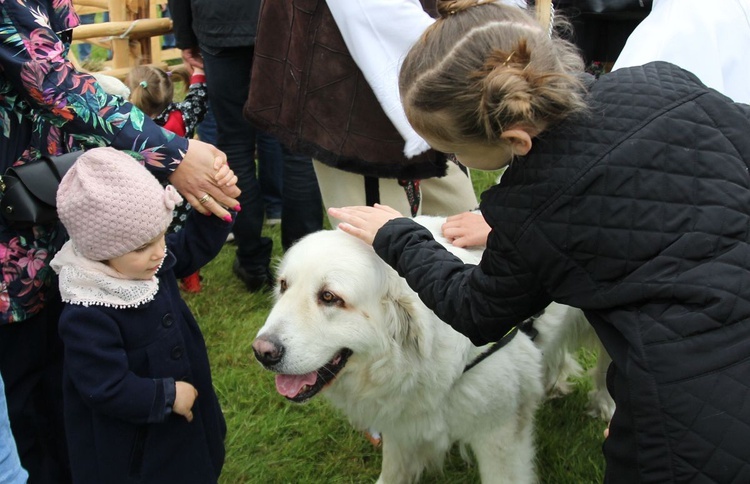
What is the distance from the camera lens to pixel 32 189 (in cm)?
192

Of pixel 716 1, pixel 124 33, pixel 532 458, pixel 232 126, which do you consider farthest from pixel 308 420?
pixel 124 33

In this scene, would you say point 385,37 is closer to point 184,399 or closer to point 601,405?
point 184,399

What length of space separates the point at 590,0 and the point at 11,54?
7.45 ft

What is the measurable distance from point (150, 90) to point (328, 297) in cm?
284

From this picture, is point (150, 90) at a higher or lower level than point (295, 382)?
lower

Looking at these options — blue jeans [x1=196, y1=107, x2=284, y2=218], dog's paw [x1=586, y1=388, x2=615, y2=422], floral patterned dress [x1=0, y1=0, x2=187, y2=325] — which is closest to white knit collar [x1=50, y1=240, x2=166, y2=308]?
floral patterned dress [x1=0, y1=0, x2=187, y2=325]

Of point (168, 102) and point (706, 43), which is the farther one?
point (168, 102)

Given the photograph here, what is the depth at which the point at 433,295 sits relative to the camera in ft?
5.81

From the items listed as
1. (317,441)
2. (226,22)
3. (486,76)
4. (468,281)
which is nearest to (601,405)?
(317,441)

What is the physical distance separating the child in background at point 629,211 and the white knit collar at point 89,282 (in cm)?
101

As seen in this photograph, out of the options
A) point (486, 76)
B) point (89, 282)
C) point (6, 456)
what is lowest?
point (89, 282)

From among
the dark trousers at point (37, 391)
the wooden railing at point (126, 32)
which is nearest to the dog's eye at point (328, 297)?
the dark trousers at point (37, 391)

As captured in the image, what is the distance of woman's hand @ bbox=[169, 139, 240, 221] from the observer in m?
2.16

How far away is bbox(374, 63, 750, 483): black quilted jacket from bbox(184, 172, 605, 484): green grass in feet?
5.27
